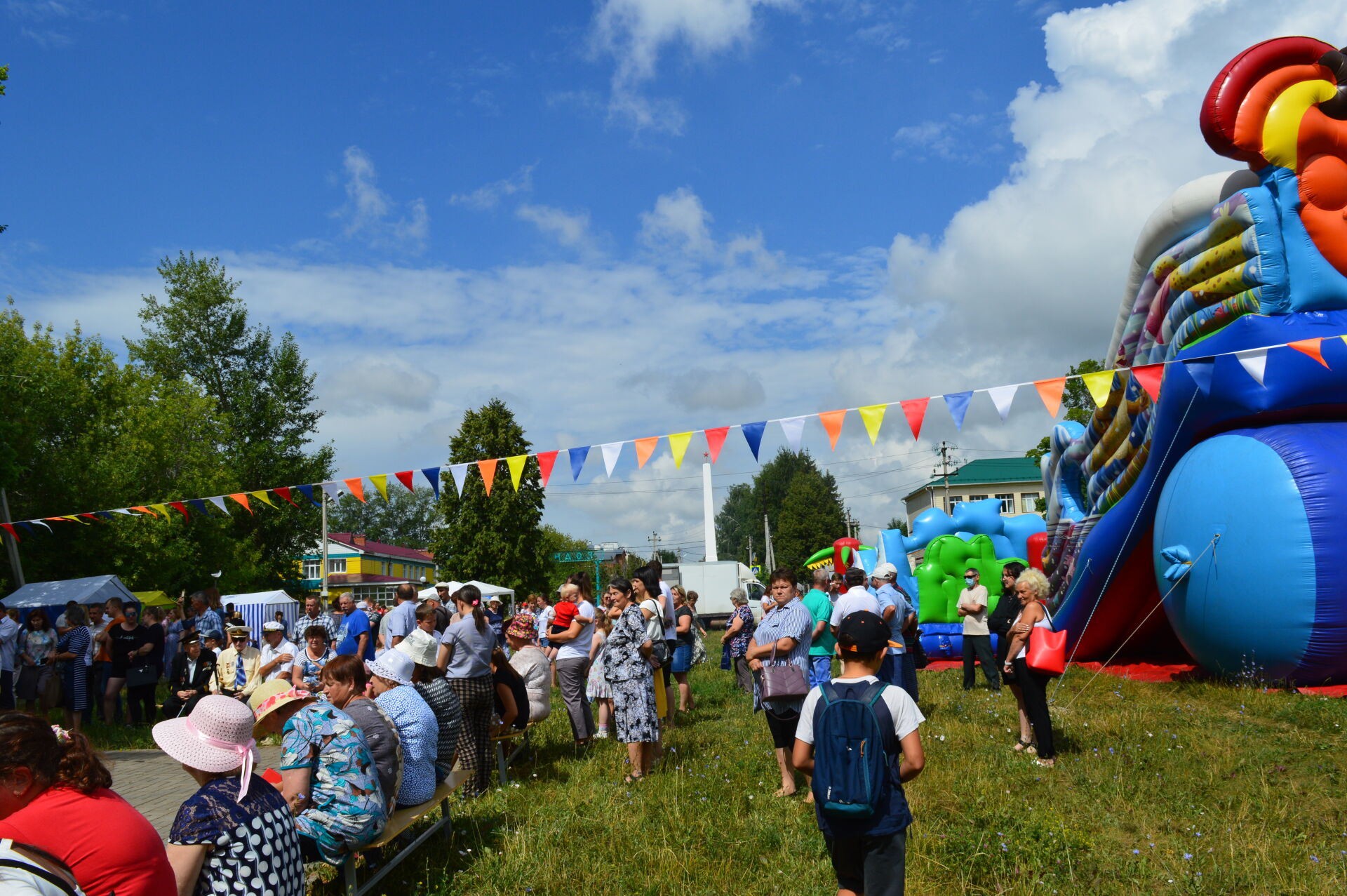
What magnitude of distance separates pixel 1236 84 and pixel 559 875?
9964mm

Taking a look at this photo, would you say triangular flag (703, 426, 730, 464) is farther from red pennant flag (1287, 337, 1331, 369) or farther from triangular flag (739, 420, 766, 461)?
red pennant flag (1287, 337, 1331, 369)

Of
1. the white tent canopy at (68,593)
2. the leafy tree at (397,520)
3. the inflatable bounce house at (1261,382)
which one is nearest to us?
the inflatable bounce house at (1261,382)

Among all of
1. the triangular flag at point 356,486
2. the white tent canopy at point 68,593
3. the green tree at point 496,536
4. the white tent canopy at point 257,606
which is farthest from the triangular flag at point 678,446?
the green tree at point 496,536

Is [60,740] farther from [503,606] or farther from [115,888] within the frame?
[503,606]

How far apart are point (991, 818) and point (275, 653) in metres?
7.50

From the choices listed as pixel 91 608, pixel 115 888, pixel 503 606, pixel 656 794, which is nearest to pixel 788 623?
pixel 656 794

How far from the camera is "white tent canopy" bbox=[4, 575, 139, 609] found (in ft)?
53.0

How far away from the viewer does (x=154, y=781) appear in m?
8.44

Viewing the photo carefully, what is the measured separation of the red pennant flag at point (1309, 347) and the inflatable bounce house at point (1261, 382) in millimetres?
27

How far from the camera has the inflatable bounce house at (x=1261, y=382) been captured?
29.7 ft

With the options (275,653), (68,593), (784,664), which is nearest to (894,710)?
(784,664)

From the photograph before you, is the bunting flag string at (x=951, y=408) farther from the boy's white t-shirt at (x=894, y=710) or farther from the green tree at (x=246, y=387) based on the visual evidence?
the green tree at (x=246, y=387)

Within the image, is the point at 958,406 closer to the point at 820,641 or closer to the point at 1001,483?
the point at 820,641

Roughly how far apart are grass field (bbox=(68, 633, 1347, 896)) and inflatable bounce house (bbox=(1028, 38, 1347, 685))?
1.07 meters
